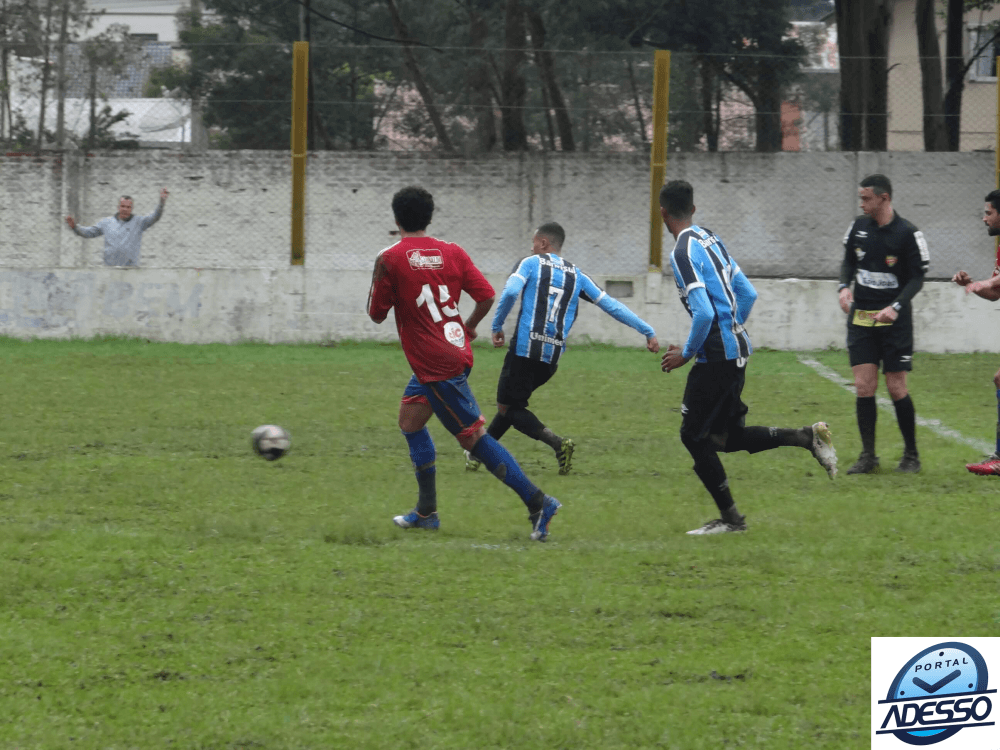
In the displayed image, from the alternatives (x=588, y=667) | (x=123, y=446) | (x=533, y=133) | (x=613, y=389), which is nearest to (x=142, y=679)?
(x=588, y=667)

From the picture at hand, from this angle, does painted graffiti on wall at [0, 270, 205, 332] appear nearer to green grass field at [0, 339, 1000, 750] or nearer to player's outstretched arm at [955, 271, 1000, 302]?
green grass field at [0, 339, 1000, 750]

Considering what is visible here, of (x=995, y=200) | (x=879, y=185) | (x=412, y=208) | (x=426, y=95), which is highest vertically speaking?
(x=426, y=95)

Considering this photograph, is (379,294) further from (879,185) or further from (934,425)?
(934,425)

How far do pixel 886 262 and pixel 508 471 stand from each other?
346cm

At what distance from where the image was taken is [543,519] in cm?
661

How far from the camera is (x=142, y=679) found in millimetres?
4477

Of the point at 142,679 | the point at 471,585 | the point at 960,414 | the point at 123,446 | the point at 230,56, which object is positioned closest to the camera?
the point at 142,679

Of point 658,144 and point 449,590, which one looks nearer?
point 449,590

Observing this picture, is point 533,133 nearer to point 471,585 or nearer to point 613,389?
point 613,389

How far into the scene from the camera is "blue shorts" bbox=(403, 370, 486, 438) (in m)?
6.63

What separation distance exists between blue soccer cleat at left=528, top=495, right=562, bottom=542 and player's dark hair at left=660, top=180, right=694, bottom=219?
61.0 inches

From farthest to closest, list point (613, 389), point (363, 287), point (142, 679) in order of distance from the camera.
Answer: point (363, 287), point (613, 389), point (142, 679)

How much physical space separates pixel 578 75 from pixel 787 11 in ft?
28.8

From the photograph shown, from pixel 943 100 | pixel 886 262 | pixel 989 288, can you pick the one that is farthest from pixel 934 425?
pixel 943 100
